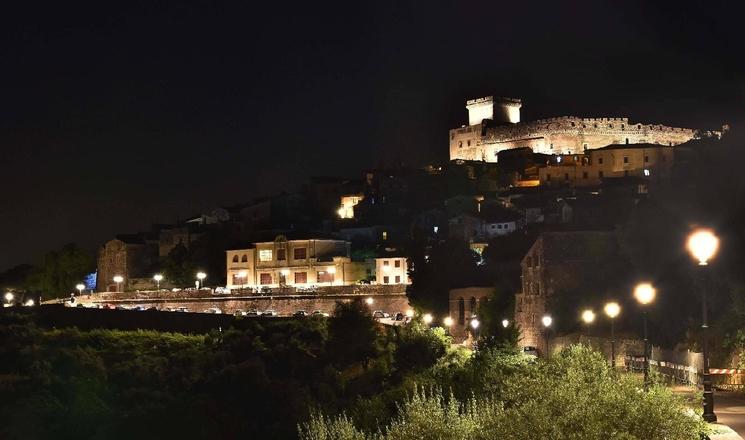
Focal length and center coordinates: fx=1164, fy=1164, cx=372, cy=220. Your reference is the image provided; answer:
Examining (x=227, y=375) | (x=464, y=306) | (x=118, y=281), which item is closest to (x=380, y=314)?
(x=464, y=306)

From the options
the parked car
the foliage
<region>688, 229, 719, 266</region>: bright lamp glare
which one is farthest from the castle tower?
<region>688, 229, 719, 266</region>: bright lamp glare

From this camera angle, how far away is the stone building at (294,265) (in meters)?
79.6

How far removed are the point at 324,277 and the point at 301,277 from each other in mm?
1642

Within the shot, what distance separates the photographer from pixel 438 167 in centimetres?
10831

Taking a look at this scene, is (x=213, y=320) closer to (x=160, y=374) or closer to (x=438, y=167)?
(x=160, y=374)

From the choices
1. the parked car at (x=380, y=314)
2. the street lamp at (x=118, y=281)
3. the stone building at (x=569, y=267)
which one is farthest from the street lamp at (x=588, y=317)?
the street lamp at (x=118, y=281)

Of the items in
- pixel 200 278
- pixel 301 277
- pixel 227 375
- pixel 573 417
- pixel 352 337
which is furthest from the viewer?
pixel 200 278

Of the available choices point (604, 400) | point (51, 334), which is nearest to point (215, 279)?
point (51, 334)

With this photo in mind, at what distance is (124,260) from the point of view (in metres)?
91.4

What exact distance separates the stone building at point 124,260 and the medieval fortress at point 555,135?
3790 cm

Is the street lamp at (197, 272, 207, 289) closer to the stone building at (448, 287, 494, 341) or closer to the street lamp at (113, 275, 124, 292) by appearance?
the street lamp at (113, 275, 124, 292)

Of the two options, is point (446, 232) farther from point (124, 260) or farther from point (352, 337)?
point (352, 337)

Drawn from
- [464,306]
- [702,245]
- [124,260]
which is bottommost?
[464,306]

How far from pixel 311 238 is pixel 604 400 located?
2555 inches
